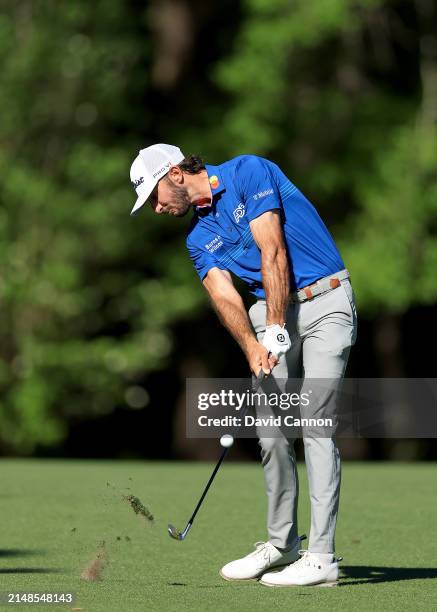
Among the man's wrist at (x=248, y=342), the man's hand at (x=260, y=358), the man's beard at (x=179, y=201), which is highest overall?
the man's beard at (x=179, y=201)

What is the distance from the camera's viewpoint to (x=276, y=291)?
22.8 ft

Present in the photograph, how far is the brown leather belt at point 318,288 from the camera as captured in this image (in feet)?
23.6

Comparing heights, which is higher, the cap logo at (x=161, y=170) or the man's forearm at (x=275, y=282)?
the cap logo at (x=161, y=170)

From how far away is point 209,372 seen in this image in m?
26.1

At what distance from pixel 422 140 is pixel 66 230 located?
19.7ft

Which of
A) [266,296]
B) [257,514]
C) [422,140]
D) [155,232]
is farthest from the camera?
[155,232]

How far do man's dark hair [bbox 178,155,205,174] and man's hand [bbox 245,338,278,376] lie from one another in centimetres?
95

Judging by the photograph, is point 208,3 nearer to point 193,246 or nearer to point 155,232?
point 155,232

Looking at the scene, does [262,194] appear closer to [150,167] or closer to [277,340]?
[150,167]

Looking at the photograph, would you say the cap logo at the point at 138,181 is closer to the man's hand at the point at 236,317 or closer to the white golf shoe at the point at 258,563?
the man's hand at the point at 236,317

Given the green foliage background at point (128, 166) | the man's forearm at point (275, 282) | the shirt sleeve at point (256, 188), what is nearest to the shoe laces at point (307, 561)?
the man's forearm at point (275, 282)

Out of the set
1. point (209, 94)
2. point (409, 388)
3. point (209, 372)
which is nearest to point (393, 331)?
point (409, 388)

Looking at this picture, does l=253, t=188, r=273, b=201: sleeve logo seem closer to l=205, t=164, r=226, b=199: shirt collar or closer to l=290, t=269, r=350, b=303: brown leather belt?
l=205, t=164, r=226, b=199: shirt collar

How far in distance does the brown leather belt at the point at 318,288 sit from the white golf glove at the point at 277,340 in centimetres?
33
